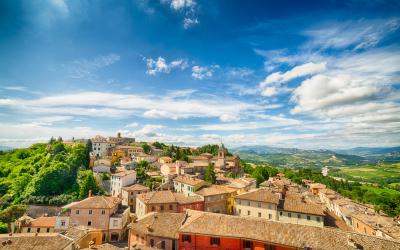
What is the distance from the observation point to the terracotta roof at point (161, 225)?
31877mm

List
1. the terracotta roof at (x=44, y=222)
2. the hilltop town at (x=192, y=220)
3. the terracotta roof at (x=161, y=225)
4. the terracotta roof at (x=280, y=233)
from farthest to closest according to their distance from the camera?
the terracotta roof at (x=44, y=222), the terracotta roof at (x=161, y=225), the hilltop town at (x=192, y=220), the terracotta roof at (x=280, y=233)

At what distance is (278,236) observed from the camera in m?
27.3

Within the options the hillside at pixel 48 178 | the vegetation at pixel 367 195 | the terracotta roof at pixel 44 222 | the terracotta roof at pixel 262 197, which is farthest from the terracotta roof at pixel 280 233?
the vegetation at pixel 367 195

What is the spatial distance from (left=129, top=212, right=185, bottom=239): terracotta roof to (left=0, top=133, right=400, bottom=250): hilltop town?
0.13m

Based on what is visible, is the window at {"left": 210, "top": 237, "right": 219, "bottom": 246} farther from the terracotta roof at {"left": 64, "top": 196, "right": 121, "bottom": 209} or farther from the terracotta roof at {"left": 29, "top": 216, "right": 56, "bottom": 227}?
the terracotta roof at {"left": 29, "top": 216, "right": 56, "bottom": 227}

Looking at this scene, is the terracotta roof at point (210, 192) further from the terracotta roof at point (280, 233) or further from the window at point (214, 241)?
the window at point (214, 241)

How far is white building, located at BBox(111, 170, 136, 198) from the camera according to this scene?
69.1 meters

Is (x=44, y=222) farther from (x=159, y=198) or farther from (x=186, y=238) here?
(x=186, y=238)

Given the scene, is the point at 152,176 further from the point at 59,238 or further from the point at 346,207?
the point at 346,207

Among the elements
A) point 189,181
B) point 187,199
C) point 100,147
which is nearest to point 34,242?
point 187,199

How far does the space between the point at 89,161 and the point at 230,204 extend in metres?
59.0

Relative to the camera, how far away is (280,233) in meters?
27.7

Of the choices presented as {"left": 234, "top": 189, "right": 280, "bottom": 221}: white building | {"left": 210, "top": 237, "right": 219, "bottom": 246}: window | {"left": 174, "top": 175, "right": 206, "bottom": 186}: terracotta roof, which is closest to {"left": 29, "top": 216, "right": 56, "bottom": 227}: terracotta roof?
{"left": 174, "top": 175, "right": 206, "bottom": 186}: terracotta roof

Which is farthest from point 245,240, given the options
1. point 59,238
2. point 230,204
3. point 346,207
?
point 346,207
